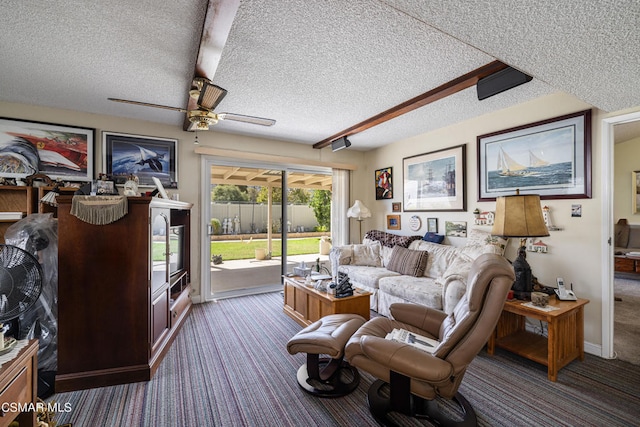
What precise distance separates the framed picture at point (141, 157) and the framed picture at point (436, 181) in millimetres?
3679

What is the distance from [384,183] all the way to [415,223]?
1.02 m

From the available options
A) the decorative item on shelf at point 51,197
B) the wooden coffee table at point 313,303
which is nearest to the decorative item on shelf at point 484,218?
the wooden coffee table at point 313,303

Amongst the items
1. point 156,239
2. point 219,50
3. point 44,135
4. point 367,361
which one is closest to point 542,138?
point 367,361

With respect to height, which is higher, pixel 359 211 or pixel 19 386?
pixel 359 211

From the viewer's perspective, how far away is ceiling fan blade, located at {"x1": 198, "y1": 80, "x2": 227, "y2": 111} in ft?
6.71

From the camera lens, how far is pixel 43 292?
2.20 metres

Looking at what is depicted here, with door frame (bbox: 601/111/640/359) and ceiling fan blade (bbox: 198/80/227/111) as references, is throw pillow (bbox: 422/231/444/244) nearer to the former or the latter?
door frame (bbox: 601/111/640/359)

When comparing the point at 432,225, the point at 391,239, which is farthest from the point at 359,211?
the point at 432,225

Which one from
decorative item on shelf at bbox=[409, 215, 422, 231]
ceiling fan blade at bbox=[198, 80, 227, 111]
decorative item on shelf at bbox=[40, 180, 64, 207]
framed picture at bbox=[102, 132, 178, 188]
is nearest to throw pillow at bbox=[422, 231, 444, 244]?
decorative item on shelf at bbox=[409, 215, 422, 231]

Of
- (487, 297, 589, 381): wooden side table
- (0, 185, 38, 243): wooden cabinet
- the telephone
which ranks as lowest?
(487, 297, 589, 381): wooden side table

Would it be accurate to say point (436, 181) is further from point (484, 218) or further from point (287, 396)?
point (287, 396)

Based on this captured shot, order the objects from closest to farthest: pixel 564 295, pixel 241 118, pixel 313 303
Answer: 1. pixel 564 295
2. pixel 241 118
3. pixel 313 303

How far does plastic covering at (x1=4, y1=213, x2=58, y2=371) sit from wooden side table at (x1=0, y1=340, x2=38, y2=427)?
102 centimetres

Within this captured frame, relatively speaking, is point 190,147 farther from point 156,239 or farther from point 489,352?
point 489,352
